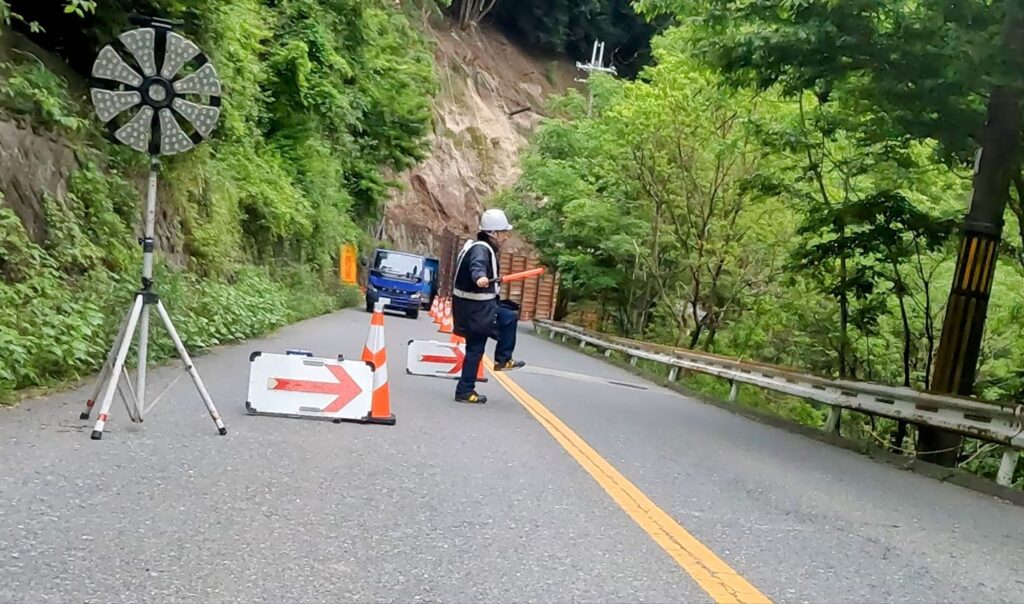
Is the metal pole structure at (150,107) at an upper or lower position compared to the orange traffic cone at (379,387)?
upper

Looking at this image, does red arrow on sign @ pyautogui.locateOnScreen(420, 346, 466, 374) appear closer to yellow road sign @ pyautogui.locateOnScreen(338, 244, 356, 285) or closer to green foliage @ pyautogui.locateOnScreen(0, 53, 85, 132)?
green foliage @ pyautogui.locateOnScreen(0, 53, 85, 132)

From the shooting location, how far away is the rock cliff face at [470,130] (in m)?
58.3

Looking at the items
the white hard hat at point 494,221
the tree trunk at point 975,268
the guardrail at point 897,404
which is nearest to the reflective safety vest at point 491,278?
the white hard hat at point 494,221

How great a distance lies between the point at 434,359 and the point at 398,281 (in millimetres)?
22042

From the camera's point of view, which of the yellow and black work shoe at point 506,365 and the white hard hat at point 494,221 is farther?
the yellow and black work shoe at point 506,365

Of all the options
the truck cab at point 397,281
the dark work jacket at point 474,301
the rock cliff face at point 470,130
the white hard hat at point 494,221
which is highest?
the rock cliff face at point 470,130

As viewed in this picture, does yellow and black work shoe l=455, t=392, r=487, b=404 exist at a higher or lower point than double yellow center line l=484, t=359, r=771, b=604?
lower

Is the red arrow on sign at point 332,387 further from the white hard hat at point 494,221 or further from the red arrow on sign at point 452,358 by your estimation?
the red arrow on sign at point 452,358

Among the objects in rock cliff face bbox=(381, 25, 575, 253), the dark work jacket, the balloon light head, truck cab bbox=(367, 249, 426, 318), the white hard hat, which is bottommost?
truck cab bbox=(367, 249, 426, 318)

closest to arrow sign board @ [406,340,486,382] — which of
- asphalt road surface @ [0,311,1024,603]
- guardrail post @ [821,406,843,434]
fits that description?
asphalt road surface @ [0,311,1024,603]

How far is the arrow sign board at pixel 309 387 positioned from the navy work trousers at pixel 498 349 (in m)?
2.15

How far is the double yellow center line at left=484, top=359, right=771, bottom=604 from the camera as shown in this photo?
4.18 m

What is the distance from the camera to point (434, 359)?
12641mm

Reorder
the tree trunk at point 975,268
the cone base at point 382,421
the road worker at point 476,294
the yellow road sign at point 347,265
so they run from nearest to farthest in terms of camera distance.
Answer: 1. the cone base at point 382,421
2. the road worker at point 476,294
3. the tree trunk at point 975,268
4. the yellow road sign at point 347,265
